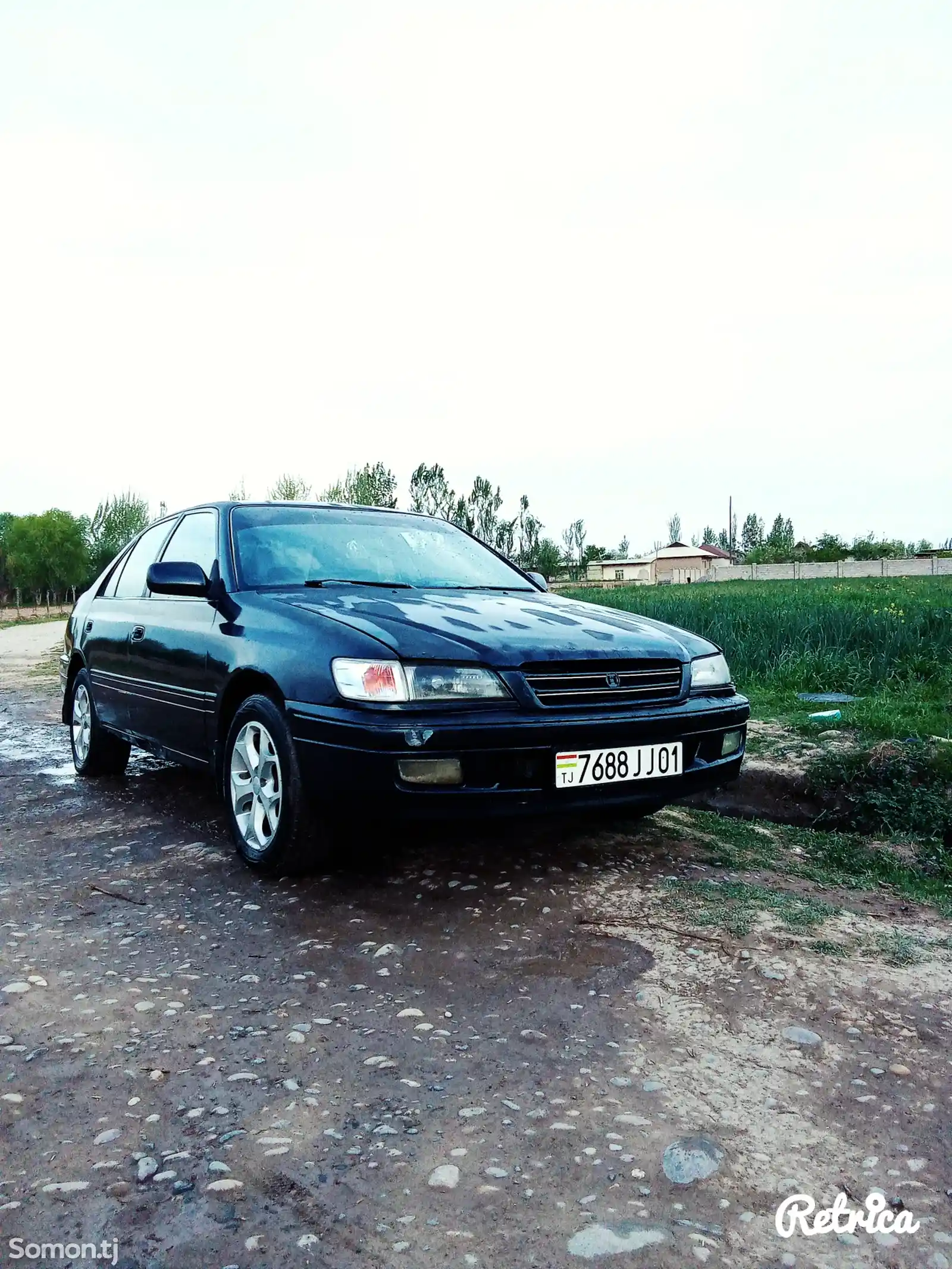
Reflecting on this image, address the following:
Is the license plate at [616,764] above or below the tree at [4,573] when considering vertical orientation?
below

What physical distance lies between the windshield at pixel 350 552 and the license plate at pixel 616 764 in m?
1.34

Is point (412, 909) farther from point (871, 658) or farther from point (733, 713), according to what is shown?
point (871, 658)

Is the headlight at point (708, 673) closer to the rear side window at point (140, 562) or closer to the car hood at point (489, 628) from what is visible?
the car hood at point (489, 628)

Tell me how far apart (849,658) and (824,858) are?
4.29 metres

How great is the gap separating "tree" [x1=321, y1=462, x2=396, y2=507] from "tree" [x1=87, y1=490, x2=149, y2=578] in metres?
20.9

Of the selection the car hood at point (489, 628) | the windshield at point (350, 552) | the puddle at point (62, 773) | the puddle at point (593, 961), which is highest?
the windshield at point (350, 552)

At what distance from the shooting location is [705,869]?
12.9ft

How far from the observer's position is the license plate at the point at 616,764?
132 inches

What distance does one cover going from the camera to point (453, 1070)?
2.31 metres

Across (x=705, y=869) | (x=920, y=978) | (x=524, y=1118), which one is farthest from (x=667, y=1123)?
(x=705, y=869)

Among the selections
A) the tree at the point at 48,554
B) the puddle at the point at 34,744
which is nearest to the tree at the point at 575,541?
the tree at the point at 48,554

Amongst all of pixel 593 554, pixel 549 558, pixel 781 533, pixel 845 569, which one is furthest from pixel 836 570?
pixel 781 533

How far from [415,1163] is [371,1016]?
0.69 metres

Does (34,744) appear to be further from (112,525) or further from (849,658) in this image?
(112,525)
